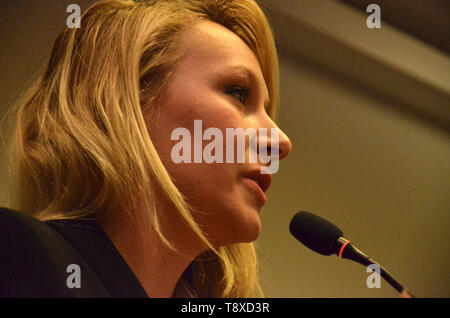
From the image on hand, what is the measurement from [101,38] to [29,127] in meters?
0.17

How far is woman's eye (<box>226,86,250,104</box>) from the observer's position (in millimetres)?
897

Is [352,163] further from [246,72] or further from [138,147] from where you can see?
[138,147]

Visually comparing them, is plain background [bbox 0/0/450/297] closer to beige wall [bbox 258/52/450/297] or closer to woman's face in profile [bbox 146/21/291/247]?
beige wall [bbox 258/52/450/297]

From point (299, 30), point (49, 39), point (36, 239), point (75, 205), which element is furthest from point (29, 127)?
point (299, 30)

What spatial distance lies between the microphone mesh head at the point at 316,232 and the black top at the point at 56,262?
24 cm

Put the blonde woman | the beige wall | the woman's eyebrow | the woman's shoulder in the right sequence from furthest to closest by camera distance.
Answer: the beige wall
the woman's eyebrow
the blonde woman
the woman's shoulder

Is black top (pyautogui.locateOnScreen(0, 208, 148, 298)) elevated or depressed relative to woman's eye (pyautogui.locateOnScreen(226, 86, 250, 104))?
depressed

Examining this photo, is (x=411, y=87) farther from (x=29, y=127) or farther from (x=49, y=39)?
(x=29, y=127)

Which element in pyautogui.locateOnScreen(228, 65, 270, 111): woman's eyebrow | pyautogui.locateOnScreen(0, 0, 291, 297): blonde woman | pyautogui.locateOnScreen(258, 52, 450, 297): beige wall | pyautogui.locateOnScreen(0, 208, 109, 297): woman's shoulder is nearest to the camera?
pyautogui.locateOnScreen(0, 208, 109, 297): woman's shoulder

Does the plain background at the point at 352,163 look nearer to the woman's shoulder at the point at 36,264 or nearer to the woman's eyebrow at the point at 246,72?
the woman's eyebrow at the point at 246,72

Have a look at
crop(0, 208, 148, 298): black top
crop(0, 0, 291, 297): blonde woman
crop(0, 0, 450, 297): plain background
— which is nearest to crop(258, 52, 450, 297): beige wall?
crop(0, 0, 450, 297): plain background

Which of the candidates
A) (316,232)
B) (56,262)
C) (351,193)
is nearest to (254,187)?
(316,232)

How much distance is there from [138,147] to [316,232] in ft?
0.89
